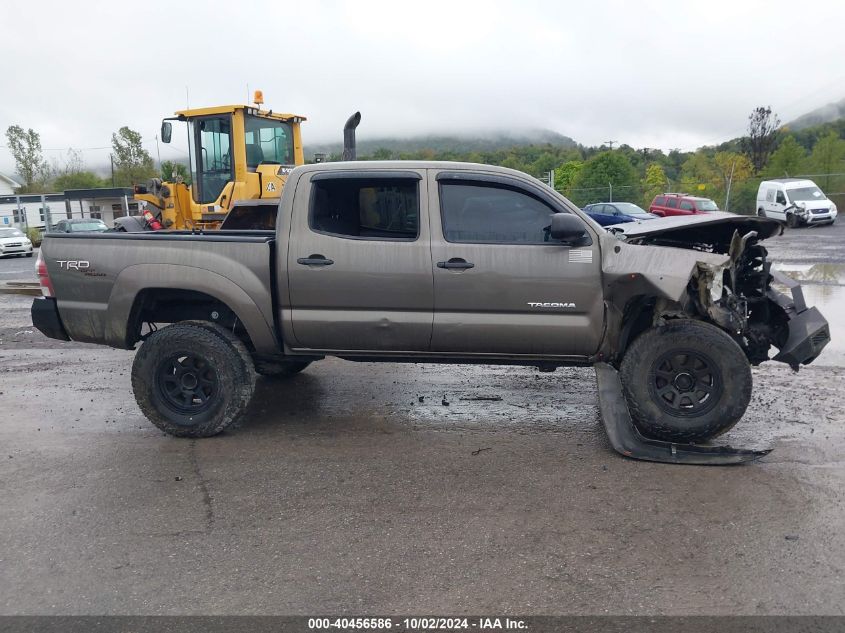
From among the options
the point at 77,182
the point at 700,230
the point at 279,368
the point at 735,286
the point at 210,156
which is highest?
the point at 77,182

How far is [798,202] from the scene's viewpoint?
30.2m

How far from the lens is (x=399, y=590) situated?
3.45 m

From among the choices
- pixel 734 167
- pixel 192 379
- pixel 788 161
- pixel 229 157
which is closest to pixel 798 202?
pixel 788 161

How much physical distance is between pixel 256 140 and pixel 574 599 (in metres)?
10.4

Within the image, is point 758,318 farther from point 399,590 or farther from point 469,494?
point 399,590

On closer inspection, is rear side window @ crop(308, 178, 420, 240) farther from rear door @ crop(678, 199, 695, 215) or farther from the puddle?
rear door @ crop(678, 199, 695, 215)

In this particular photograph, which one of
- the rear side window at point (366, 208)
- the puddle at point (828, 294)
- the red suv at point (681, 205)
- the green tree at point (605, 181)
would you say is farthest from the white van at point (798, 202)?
the rear side window at point (366, 208)

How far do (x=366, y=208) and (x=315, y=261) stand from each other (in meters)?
0.70

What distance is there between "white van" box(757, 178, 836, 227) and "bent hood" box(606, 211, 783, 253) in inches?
1045

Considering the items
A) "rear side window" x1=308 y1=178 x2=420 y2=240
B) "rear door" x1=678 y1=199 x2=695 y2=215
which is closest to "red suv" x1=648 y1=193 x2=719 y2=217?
"rear door" x1=678 y1=199 x2=695 y2=215

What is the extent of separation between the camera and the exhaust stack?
353 inches

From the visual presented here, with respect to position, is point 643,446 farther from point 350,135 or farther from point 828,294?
point 828,294

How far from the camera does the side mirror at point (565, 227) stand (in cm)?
504

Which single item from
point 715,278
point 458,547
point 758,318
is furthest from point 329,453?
point 758,318
